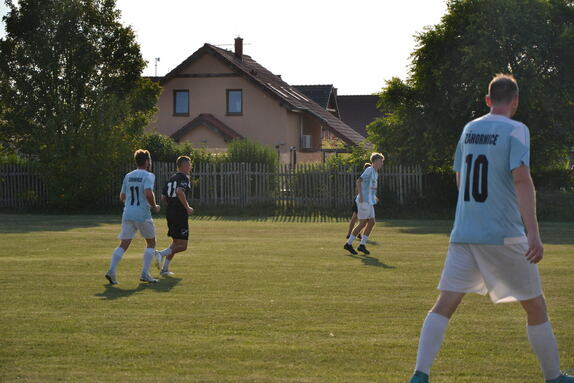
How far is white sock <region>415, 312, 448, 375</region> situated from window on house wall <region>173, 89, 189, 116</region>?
4773cm

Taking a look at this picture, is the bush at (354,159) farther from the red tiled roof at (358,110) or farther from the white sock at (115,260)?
the red tiled roof at (358,110)

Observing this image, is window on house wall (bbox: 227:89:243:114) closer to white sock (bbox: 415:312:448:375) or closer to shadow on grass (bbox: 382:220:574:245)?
shadow on grass (bbox: 382:220:574:245)

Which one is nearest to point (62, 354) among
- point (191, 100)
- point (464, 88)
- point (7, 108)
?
point (464, 88)

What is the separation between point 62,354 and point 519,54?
1053 inches

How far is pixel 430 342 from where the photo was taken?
18.5 ft

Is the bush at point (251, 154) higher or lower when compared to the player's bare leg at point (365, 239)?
higher

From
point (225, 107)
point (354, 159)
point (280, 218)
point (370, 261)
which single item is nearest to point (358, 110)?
point (225, 107)

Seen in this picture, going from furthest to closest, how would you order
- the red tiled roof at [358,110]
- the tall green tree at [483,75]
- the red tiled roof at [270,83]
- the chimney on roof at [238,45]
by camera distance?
the red tiled roof at [358,110]
the chimney on roof at [238,45]
the red tiled roof at [270,83]
the tall green tree at [483,75]

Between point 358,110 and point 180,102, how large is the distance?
3293 cm

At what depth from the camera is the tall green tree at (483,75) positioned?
30.8m

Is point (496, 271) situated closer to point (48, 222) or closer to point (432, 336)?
point (432, 336)

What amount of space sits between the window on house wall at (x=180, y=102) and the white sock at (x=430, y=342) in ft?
157

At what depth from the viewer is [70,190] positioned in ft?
109

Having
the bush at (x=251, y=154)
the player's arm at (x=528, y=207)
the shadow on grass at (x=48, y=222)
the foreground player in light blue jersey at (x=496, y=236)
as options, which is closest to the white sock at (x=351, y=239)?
the shadow on grass at (x=48, y=222)
